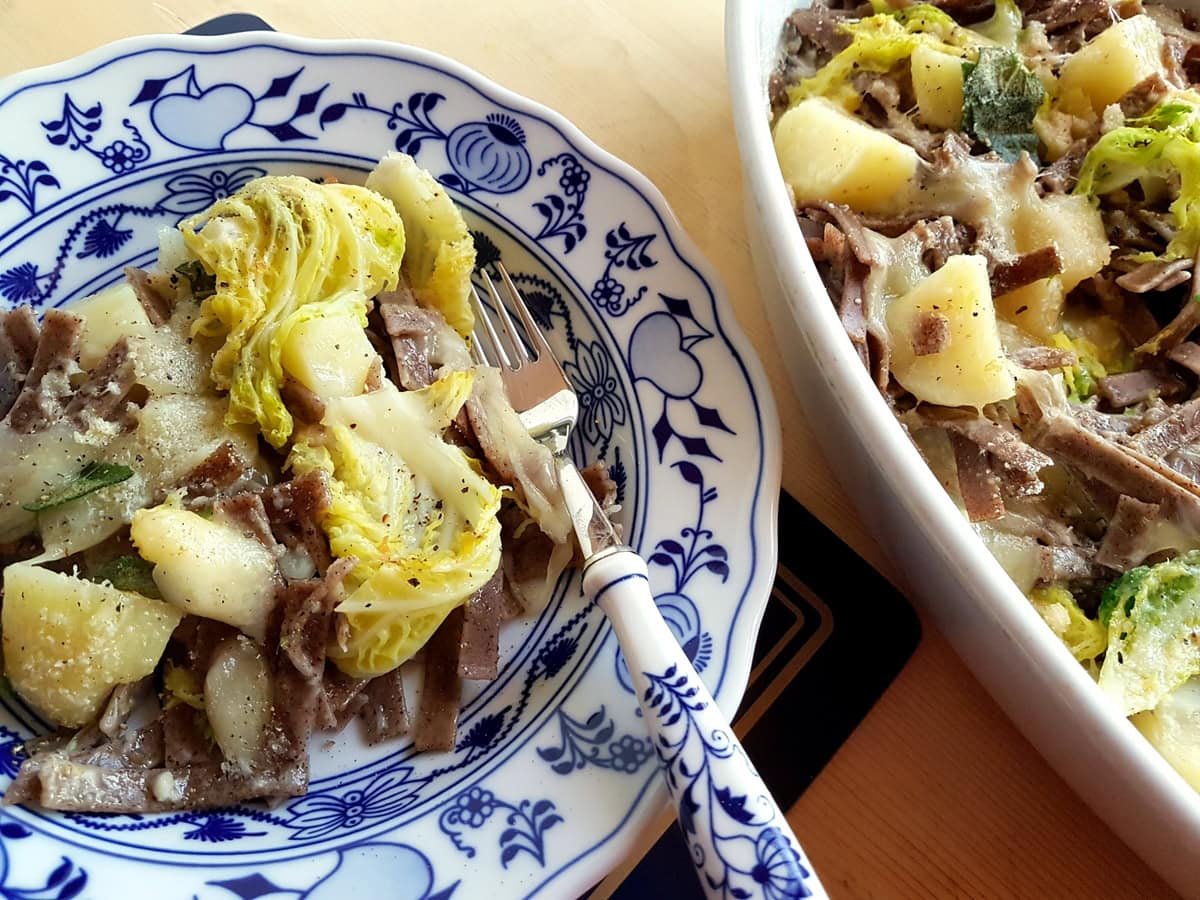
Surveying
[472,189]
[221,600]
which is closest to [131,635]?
[221,600]

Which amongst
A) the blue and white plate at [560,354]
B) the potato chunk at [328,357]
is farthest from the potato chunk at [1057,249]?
the potato chunk at [328,357]

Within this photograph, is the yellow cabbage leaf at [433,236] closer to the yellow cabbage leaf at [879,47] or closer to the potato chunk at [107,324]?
the potato chunk at [107,324]

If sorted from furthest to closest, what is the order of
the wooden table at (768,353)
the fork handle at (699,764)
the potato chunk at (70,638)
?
the wooden table at (768,353)
the potato chunk at (70,638)
the fork handle at (699,764)

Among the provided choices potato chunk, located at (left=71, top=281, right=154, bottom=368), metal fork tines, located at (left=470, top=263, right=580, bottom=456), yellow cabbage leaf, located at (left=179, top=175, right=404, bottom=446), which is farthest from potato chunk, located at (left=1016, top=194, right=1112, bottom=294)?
potato chunk, located at (left=71, top=281, right=154, bottom=368)

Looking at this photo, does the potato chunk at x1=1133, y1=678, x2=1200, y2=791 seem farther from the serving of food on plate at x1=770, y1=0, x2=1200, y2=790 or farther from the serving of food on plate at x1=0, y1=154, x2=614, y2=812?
the serving of food on plate at x1=0, y1=154, x2=614, y2=812

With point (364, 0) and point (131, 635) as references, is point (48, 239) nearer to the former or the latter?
point (131, 635)

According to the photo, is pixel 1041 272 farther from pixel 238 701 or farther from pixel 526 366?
pixel 238 701

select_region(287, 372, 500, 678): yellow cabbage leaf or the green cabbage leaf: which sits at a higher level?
select_region(287, 372, 500, 678): yellow cabbage leaf

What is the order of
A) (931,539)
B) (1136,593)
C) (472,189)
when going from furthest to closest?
(472,189) → (1136,593) → (931,539)
